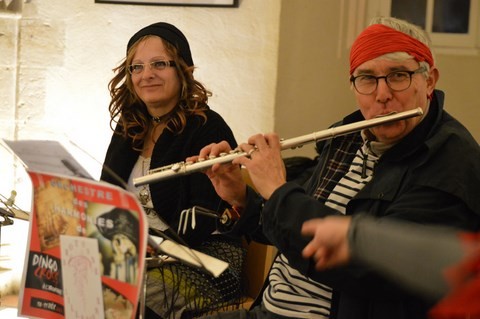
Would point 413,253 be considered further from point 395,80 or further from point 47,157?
point 395,80

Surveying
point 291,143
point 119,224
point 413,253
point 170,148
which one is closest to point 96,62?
point 170,148

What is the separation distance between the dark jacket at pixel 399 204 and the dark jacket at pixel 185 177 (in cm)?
69

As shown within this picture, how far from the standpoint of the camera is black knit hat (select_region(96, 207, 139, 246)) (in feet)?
4.49

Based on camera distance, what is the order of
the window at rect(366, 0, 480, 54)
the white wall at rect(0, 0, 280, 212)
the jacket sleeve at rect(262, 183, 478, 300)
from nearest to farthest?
the jacket sleeve at rect(262, 183, 478, 300) → the window at rect(366, 0, 480, 54) → the white wall at rect(0, 0, 280, 212)

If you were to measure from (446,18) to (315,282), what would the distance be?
1.86 meters

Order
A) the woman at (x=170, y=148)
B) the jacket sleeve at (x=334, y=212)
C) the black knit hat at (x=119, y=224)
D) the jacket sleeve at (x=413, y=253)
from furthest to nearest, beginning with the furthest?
the woman at (x=170, y=148) → the jacket sleeve at (x=334, y=212) → the black knit hat at (x=119, y=224) → the jacket sleeve at (x=413, y=253)

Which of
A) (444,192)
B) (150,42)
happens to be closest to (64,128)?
(150,42)

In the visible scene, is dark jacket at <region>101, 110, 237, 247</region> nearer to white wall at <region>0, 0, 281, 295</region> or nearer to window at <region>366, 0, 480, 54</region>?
white wall at <region>0, 0, 281, 295</region>

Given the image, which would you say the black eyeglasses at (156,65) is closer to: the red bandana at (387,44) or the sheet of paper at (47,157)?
the red bandana at (387,44)

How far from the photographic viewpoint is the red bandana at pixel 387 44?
1.85 m

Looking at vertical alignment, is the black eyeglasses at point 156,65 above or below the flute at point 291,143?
above

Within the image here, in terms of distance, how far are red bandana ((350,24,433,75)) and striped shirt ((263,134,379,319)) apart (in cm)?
25

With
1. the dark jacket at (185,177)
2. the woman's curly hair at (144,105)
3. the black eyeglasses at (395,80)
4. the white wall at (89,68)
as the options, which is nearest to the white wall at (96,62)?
the white wall at (89,68)

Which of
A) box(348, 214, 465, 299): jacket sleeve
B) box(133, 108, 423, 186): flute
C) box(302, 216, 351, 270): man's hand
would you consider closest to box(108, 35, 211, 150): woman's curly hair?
box(133, 108, 423, 186): flute
